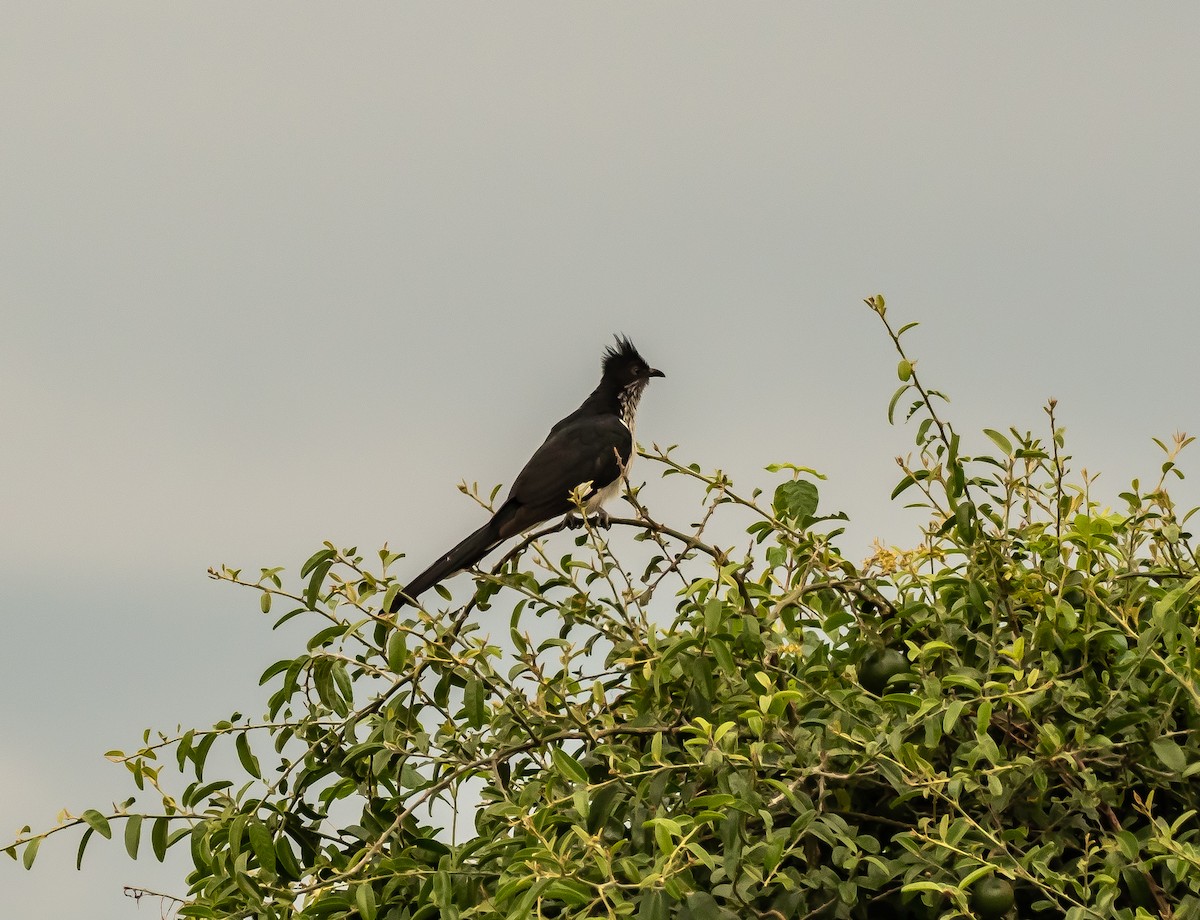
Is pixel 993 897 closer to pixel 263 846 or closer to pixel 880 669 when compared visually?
pixel 880 669

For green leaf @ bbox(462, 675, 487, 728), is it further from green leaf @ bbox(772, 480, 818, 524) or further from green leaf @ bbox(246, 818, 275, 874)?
green leaf @ bbox(772, 480, 818, 524)

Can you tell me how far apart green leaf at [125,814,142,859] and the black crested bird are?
7.25 feet

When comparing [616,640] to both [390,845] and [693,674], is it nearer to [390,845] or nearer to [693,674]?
[693,674]

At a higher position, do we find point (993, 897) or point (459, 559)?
point (459, 559)

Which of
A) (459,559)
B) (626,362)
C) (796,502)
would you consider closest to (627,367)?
(626,362)

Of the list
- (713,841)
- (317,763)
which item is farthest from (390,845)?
(713,841)

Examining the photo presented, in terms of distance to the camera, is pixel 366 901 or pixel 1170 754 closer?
pixel 1170 754

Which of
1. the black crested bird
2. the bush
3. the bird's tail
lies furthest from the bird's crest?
the bush

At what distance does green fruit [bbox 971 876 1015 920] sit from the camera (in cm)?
324

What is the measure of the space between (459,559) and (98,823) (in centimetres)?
269

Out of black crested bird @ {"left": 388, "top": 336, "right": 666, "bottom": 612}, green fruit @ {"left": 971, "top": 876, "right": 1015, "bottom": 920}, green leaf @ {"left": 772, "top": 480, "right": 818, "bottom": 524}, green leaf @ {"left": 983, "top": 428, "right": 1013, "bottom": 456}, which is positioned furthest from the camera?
black crested bird @ {"left": 388, "top": 336, "right": 666, "bottom": 612}

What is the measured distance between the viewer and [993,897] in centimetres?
324

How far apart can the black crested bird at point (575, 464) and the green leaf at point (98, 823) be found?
2.24 meters

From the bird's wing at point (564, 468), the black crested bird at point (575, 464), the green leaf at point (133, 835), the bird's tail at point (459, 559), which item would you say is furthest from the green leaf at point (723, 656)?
the bird's wing at point (564, 468)
